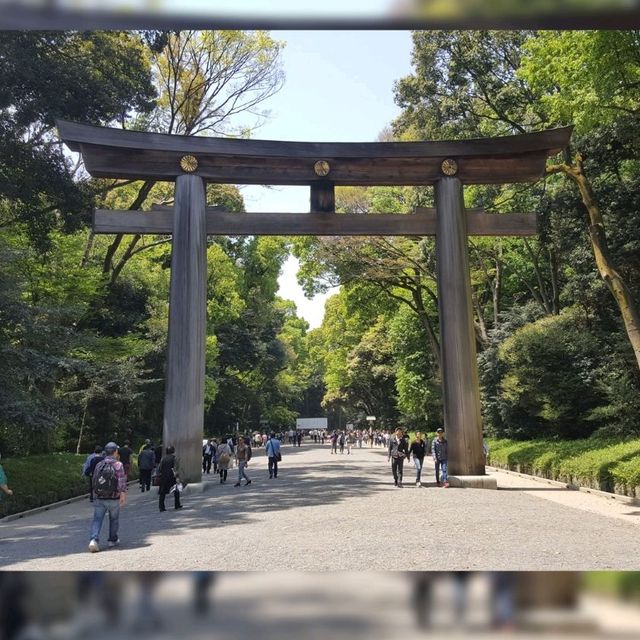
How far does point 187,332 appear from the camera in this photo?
14.9m

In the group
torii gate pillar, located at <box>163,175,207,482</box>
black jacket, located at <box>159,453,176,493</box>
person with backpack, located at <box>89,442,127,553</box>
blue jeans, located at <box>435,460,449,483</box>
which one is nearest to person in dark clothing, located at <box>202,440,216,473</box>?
torii gate pillar, located at <box>163,175,207,482</box>

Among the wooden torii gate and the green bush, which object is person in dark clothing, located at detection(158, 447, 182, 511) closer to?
the wooden torii gate

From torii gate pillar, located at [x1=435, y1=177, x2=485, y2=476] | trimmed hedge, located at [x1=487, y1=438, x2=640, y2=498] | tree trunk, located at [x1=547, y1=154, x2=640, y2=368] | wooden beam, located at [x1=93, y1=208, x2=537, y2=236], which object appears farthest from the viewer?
wooden beam, located at [x1=93, y1=208, x2=537, y2=236]

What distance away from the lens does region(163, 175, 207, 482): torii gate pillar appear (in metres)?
14.4

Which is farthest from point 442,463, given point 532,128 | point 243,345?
point 243,345

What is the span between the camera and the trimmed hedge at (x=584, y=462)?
13.0 metres

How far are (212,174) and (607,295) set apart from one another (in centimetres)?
1350

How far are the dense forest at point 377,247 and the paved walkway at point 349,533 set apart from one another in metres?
4.02

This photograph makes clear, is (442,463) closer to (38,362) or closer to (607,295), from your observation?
(607,295)

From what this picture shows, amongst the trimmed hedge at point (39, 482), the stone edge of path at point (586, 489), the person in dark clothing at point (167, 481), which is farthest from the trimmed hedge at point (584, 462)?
the trimmed hedge at point (39, 482)

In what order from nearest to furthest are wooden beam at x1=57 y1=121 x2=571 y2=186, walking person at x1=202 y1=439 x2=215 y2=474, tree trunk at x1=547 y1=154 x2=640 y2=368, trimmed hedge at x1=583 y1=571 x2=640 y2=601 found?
trimmed hedge at x1=583 y1=571 x2=640 y2=601, tree trunk at x1=547 y1=154 x2=640 y2=368, wooden beam at x1=57 y1=121 x2=571 y2=186, walking person at x1=202 y1=439 x2=215 y2=474

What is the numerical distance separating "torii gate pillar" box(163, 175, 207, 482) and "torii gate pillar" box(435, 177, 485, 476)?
6394mm

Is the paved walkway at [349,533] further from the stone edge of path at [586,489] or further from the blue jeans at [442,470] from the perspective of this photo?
the blue jeans at [442,470]

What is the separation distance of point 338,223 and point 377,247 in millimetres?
12083
